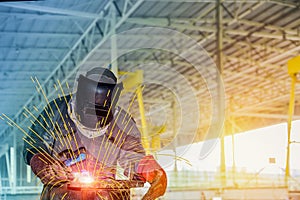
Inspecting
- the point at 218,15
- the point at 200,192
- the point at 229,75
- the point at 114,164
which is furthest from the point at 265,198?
the point at 229,75

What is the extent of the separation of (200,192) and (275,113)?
45.2ft

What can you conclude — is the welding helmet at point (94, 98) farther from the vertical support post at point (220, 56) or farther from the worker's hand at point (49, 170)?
the vertical support post at point (220, 56)

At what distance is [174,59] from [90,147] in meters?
11.7

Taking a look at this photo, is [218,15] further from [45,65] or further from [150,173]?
[150,173]

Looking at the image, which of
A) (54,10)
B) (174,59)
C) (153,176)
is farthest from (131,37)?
(153,176)

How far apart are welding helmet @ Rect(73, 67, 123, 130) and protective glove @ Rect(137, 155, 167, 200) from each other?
231 mm

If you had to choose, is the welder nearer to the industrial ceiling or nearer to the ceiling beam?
the industrial ceiling

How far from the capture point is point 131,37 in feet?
33.4

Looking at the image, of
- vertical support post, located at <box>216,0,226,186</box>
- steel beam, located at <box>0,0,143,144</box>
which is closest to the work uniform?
steel beam, located at <box>0,0,143,144</box>

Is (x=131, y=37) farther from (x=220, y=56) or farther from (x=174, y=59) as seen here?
(x=174, y=59)

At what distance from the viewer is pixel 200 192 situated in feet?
22.5

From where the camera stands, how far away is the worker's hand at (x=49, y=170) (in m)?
1.75

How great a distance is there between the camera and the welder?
1802 millimetres

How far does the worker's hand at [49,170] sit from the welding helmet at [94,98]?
0.63 ft
